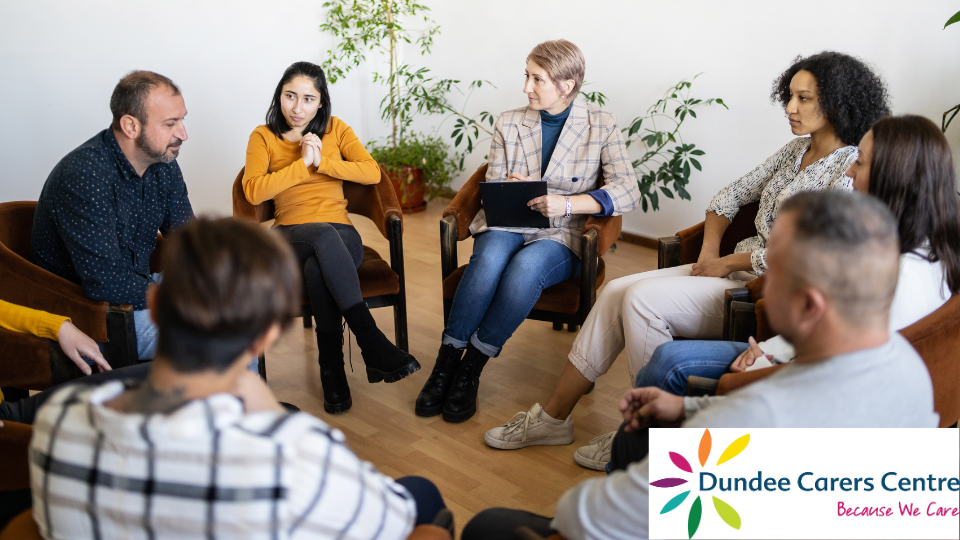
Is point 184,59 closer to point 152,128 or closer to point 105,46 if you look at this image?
point 105,46

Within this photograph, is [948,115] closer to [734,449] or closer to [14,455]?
[734,449]

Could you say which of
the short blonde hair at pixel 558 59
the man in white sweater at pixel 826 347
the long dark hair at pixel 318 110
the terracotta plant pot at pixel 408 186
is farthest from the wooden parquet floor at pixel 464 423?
the terracotta plant pot at pixel 408 186

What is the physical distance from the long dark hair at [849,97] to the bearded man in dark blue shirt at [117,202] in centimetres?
203

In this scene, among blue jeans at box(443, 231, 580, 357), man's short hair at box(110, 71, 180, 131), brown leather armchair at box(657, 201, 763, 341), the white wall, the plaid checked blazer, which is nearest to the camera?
man's short hair at box(110, 71, 180, 131)

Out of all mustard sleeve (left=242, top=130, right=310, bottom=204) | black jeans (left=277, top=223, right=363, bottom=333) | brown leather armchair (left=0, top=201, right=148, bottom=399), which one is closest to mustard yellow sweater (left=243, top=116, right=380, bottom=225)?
mustard sleeve (left=242, top=130, right=310, bottom=204)

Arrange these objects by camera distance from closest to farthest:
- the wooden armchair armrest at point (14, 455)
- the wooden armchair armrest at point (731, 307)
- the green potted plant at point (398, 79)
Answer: the wooden armchair armrest at point (14, 455)
the wooden armchair armrest at point (731, 307)
the green potted plant at point (398, 79)

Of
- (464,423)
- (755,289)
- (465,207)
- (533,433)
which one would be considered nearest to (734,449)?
(755,289)

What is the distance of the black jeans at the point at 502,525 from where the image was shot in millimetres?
1280

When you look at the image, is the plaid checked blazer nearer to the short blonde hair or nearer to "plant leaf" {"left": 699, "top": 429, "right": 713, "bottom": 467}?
the short blonde hair

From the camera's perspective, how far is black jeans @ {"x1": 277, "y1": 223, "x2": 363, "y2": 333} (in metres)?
2.53

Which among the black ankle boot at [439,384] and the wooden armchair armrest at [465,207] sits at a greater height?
the wooden armchair armrest at [465,207]

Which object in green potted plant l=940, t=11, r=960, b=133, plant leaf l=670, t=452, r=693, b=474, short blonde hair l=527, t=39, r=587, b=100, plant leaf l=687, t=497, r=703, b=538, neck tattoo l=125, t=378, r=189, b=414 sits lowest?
plant leaf l=687, t=497, r=703, b=538

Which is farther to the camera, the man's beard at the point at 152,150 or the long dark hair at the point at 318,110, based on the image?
the long dark hair at the point at 318,110

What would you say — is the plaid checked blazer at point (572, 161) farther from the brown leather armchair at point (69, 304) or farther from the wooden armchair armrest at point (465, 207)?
the brown leather armchair at point (69, 304)
